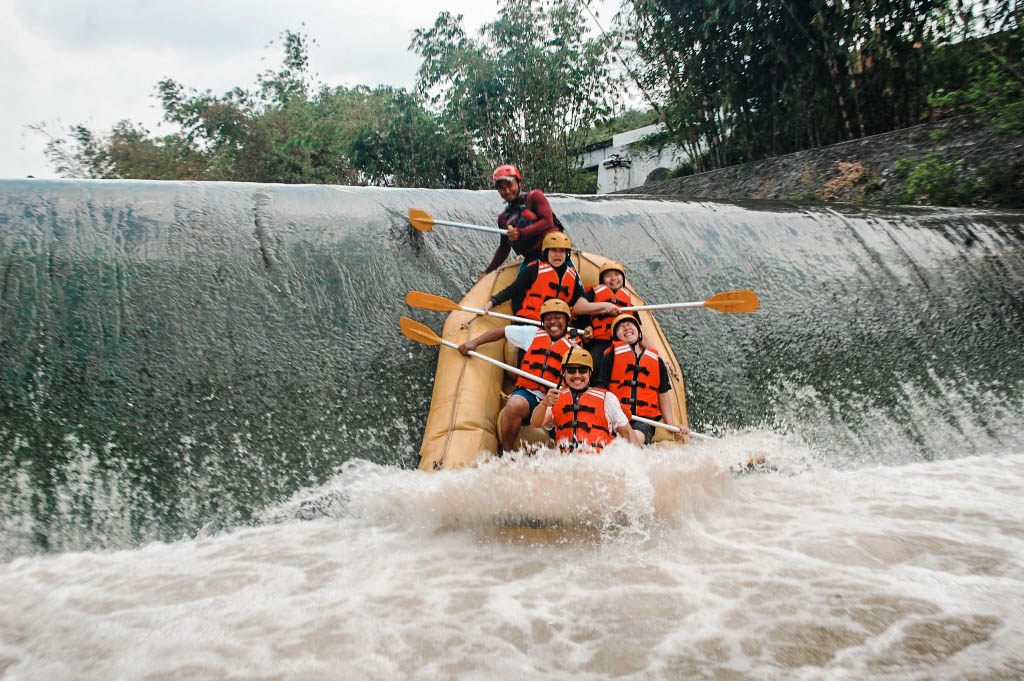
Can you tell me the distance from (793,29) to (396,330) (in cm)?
→ 753

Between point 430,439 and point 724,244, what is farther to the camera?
point 724,244

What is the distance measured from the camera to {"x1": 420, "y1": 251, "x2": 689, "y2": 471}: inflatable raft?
351 cm

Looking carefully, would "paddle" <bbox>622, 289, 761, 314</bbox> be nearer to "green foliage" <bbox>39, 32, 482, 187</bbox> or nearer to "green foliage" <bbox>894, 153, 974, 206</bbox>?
"green foliage" <bbox>894, 153, 974, 206</bbox>

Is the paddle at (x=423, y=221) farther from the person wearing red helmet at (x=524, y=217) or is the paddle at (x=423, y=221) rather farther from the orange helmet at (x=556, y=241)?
the orange helmet at (x=556, y=241)

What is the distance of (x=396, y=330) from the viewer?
14.1 ft

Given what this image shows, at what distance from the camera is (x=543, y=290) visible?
4.09 meters

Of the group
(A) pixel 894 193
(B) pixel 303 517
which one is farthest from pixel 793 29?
(B) pixel 303 517

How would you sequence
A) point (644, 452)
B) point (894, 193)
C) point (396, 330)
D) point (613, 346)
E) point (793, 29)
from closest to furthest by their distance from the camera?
point (644, 452) < point (613, 346) < point (396, 330) < point (894, 193) < point (793, 29)

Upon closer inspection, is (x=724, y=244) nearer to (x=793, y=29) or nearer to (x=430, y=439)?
(x=430, y=439)

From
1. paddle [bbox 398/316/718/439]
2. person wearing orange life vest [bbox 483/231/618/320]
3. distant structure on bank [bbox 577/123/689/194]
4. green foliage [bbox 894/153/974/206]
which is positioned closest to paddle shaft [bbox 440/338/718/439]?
paddle [bbox 398/316/718/439]

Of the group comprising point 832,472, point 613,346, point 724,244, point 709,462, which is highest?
point 724,244

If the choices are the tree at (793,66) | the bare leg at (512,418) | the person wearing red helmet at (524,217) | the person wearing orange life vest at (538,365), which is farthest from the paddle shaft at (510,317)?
the tree at (793,66)

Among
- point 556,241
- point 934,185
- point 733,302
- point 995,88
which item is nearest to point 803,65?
point 995,88

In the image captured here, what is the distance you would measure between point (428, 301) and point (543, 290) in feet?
2.17
